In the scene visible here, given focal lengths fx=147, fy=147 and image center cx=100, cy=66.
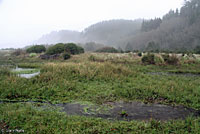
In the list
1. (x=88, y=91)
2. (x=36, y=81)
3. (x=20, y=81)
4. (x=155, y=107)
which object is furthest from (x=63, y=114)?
(x=20, y=81)

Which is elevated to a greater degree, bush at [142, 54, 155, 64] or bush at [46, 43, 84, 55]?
bush at [46, 43, 84, 55]

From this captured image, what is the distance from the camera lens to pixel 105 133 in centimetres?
448

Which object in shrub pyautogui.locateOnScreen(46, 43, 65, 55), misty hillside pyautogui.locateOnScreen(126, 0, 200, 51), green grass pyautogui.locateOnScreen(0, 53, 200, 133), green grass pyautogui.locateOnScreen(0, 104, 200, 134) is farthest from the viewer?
misty hillside pyautogui.locateOnScreen(126, 0, 200, 51)

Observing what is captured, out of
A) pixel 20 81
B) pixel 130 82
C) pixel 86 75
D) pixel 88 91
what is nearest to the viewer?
pixel 88 91

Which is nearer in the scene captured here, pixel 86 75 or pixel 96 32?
pixel 86 75

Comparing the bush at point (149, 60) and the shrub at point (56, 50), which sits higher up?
the shrub at point (56, 50)

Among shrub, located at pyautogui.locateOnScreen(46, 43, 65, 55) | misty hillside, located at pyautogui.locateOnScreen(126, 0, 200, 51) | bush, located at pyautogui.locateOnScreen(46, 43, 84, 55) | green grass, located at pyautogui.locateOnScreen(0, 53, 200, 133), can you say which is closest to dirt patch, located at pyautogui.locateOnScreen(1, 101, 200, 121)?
green grass, located at pyautogui.locateOnScreen(0, 53, 200, 133)

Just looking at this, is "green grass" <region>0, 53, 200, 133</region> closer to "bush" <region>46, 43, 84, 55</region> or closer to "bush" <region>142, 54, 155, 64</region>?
"bush" <region>142, 54, 155, 64</region>

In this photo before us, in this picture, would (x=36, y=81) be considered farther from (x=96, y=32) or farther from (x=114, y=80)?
(x=96, y=32)


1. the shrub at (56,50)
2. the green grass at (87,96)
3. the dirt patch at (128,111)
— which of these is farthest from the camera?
the shrub at (56,50)

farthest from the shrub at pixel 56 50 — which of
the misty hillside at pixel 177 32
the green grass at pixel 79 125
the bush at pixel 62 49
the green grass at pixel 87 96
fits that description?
the misty hillside at pixel 177 32

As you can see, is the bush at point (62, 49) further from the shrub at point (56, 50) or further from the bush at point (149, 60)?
the bush at point (149, 60)

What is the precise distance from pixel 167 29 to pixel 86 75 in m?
97.7

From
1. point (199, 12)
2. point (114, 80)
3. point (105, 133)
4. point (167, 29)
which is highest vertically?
point (199, 12)
